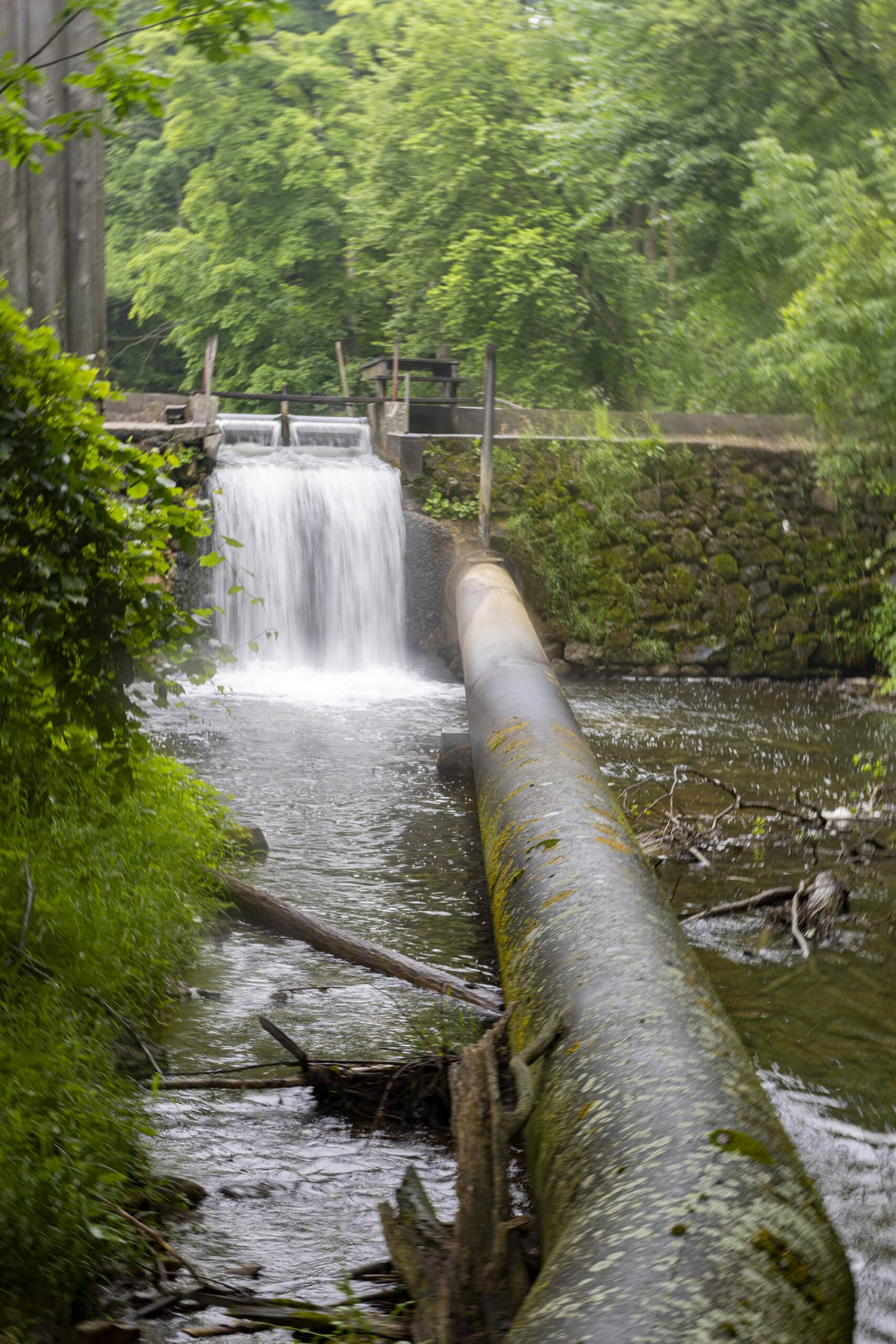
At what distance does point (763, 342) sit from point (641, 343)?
25.3 ft

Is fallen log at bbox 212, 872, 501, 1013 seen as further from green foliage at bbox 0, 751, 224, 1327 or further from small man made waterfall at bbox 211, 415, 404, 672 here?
small man made waterfall at bbox 211, 415, 404, 672

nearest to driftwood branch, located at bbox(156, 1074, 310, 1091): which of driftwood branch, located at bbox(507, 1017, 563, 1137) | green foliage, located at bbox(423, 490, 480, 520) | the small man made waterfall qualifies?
driftwood branch, located at bbox(507, 1017, 563, 1137)

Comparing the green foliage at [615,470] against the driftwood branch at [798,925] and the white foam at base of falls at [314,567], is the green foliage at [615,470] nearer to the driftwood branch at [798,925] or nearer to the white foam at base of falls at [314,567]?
the white foam at base of falls at [314,567]

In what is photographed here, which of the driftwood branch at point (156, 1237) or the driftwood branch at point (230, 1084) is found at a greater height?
the driftwood branch at point (156, 1237)

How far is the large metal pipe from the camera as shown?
2.00 meters

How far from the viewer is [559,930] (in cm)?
366

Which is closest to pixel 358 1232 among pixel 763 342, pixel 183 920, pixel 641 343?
pixel 183 920

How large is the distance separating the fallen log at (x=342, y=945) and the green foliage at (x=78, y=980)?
0.23 m

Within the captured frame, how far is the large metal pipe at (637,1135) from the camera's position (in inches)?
78.5

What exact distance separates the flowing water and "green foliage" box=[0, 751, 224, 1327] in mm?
199

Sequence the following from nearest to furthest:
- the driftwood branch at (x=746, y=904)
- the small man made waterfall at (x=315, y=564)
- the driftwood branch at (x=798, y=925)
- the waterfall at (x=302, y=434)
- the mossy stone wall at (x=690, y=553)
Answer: the driftwood branch at (x=798, y=925) < the driftwood branch at (x=746, y=904) < the small man made waterfall at (x=315, y=564) < the mossy stone wall at (x=690, y=553) < the waterfall at (x=302, y=434)

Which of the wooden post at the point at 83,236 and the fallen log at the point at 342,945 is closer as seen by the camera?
the fallen log at the point at 342,945

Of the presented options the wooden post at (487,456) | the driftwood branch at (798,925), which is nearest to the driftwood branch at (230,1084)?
the driftwood branch at (798,925)

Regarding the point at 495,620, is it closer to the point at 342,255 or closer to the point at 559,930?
the point at 559,930
